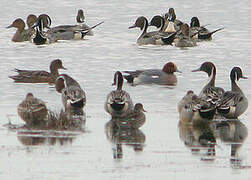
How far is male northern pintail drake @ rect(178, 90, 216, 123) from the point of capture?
1373cm

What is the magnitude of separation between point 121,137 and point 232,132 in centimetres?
192

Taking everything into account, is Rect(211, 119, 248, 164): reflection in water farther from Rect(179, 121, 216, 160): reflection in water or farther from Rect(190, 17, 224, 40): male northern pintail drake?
Rect(190, 17, 224, 40): male northern pintail drake

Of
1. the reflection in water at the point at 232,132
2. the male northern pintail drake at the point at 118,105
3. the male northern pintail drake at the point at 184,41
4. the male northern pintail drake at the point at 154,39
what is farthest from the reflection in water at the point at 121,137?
the male northern pintail drake at the point at 154,39

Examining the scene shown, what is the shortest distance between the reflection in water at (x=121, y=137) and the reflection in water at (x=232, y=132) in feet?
4.07

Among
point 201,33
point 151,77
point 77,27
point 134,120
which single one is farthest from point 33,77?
point 201,33

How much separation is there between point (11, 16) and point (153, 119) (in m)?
20.3

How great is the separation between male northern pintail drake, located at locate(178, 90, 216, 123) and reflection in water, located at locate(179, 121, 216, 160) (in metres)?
0.12

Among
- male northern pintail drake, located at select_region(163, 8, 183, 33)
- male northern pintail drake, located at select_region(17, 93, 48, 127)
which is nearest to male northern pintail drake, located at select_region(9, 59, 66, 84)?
male northern pintail drake, located at select_region(17, 93, 48, 127)

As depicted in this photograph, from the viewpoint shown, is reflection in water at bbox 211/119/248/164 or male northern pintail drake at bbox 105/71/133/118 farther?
male northern pintail drake at bbox 105/71/133/118

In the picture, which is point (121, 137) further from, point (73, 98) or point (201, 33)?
point (201, 33)

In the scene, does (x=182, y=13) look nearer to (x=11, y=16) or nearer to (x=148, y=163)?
(x=11, y=16)

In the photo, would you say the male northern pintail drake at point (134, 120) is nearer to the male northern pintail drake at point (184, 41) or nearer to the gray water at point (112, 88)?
the gray water at point (112, 88)

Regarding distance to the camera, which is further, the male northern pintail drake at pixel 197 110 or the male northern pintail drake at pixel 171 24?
the male northern pintail drake at pixel 171 24

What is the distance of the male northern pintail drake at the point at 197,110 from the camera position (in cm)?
1373
